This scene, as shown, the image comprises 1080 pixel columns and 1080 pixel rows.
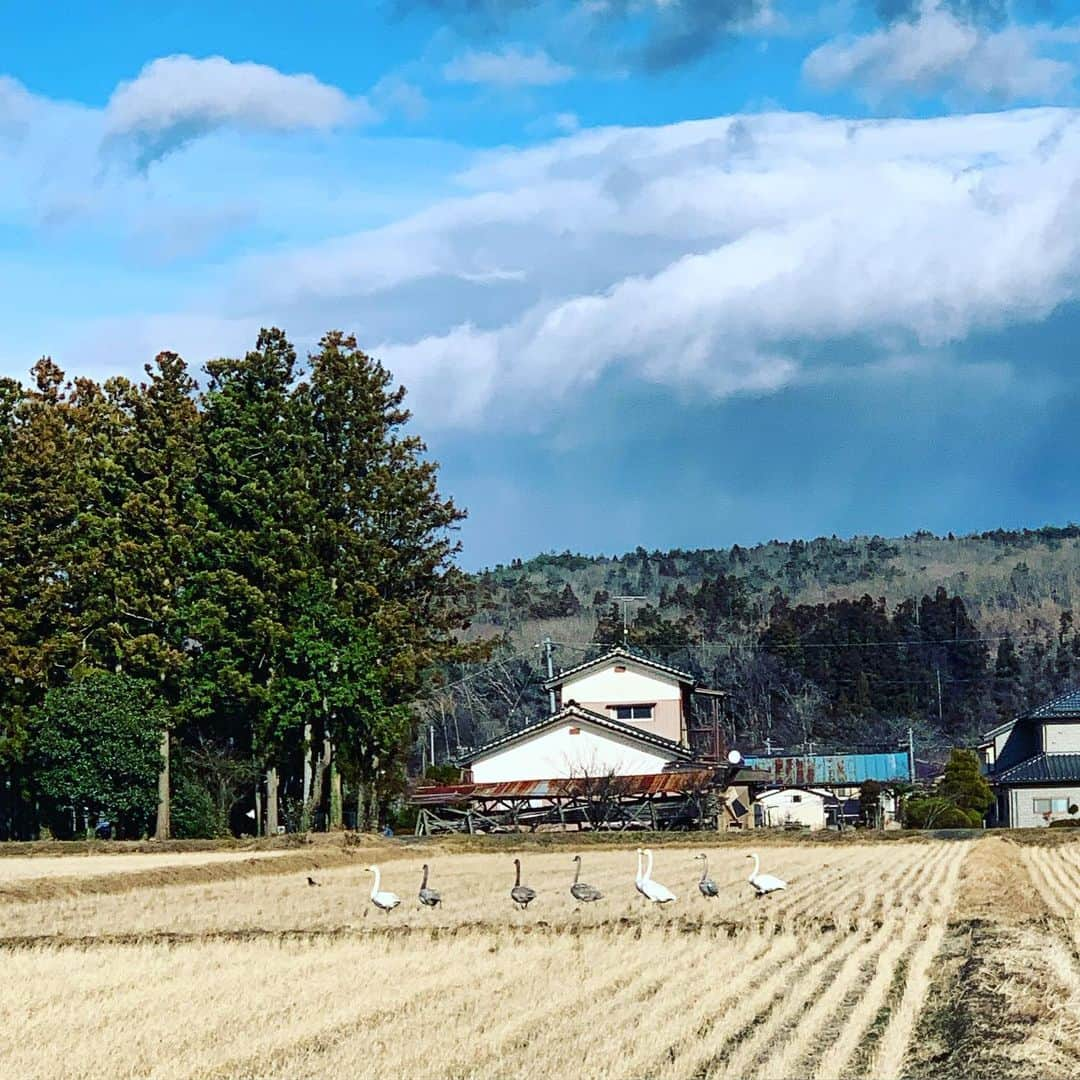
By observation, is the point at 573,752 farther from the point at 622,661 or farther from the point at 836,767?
the point at 836,767

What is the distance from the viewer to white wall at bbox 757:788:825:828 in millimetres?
85188

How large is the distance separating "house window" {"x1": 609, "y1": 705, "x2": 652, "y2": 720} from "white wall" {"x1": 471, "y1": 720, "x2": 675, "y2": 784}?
6.33m

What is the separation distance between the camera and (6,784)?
56.3 meters

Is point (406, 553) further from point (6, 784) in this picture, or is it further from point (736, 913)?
point (736, 913)

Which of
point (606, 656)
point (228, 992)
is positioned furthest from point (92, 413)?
point (228, 992)

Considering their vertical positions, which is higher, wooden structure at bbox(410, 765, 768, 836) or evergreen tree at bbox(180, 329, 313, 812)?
evergreen tree at bbox(180, 329, 313, 812)

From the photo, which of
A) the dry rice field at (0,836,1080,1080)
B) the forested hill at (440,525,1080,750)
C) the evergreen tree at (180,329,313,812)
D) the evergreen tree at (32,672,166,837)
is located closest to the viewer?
the dry rice field at (0,836,1080,1080)

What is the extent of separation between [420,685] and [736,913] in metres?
33.5

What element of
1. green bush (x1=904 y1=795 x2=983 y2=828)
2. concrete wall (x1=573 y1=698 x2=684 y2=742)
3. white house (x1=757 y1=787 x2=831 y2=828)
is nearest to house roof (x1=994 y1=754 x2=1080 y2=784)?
green bush (x1=904 y1=795 x2=983 y2=828)

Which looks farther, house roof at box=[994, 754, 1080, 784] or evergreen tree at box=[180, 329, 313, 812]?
house roof at box=[994, 754, 1080, 784]

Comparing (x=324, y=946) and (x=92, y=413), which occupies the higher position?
(x=92, y=413)

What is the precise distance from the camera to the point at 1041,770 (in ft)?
229

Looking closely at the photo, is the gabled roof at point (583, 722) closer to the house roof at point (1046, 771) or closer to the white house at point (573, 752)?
the white house at point (573, 752)

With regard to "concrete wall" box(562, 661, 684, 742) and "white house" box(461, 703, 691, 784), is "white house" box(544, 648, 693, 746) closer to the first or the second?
"concrete wall" box(562, 661, 684, 742)
